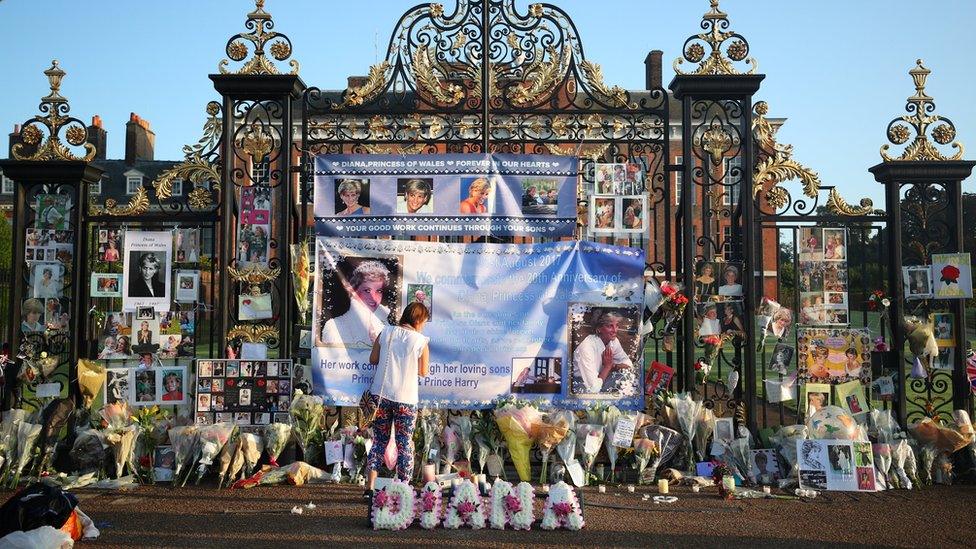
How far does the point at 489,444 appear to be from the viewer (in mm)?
7316

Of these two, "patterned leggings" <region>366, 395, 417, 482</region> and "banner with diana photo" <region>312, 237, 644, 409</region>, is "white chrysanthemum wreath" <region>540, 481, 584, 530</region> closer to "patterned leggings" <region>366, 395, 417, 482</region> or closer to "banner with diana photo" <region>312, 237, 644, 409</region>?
"patterned leggings" <region>366, 395, 417, 482</region>

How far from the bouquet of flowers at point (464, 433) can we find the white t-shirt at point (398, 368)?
1.24 meters

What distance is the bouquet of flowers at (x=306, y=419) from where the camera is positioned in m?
7.32

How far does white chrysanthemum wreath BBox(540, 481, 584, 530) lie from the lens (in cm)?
557

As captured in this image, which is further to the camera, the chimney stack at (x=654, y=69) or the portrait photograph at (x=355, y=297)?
the chimney stack at (x=654, y=69)

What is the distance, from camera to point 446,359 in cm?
751

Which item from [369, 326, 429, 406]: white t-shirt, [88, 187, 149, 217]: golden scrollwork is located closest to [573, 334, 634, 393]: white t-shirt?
[369, 326, 429, 406]: white t-shirt

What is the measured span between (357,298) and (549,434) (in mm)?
2176

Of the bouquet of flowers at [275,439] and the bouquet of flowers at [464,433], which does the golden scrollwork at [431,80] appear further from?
the bouquet of flowers at [275,439]

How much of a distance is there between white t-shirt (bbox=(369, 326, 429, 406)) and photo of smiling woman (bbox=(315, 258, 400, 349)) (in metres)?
1.39

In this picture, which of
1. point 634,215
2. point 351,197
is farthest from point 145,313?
point 634,215

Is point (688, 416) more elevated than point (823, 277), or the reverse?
point (823, 277)

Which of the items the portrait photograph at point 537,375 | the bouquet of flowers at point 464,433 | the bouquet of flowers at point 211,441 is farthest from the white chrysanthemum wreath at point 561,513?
the bouquet of flowers at point 211,441

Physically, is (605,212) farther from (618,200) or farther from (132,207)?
(132,207)
